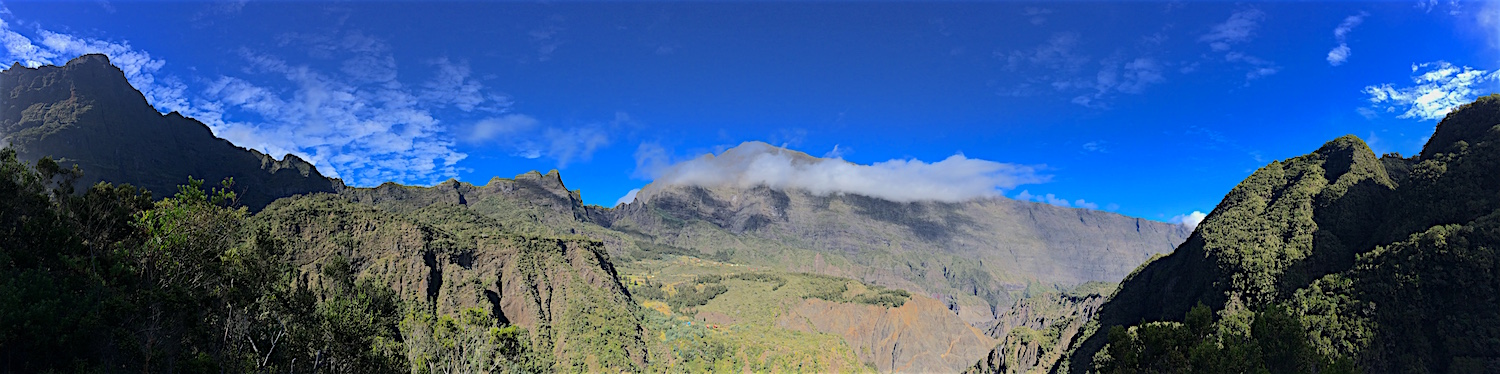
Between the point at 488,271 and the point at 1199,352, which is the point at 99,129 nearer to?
the point at 488,271

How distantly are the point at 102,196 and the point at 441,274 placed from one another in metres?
86.8

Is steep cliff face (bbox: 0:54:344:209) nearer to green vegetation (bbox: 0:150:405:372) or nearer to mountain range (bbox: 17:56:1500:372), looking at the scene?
mountain range (bbox: 17:56:1500:372)

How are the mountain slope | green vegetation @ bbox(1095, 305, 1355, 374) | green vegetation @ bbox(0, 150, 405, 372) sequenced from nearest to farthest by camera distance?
green vegetation @ bbox(0, 150, 405, 372), green vegetation @ bbox(1095, 305, 1355, 374), the mountain slope

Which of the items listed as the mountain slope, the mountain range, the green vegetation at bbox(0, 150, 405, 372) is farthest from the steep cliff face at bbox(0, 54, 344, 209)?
the mountain slope

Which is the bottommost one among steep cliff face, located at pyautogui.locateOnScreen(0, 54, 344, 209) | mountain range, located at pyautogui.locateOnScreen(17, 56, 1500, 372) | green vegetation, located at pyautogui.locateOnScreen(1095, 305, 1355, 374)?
green vegetation, located at pyautogui.locateOnScreen(1095, 305, 1355, 374)

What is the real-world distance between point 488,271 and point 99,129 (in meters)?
100.0

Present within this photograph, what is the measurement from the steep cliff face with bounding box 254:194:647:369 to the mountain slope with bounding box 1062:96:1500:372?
299 ft

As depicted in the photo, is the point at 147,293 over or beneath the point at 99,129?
beneath

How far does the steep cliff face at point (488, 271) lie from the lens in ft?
350

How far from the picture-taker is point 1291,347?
5097 cm

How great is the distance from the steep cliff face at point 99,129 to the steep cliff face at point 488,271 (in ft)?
153

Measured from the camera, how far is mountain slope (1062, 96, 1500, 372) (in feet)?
232

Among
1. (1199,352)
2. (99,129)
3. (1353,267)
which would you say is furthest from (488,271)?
(1353,267)

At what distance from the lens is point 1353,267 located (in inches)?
A: 3583
